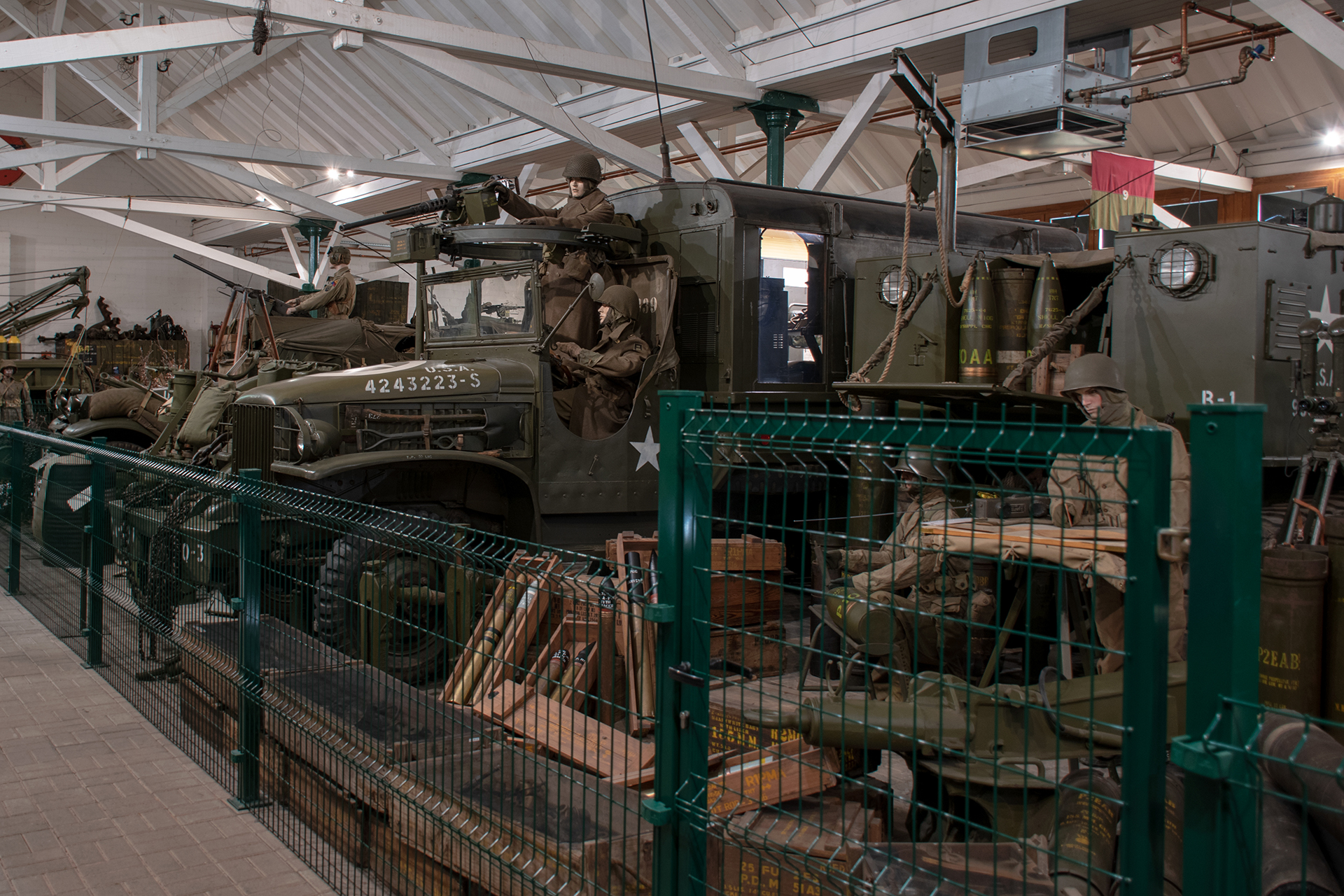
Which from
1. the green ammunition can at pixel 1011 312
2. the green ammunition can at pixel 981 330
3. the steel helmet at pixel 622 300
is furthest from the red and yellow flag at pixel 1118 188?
the steel helmet at pixel 622 300

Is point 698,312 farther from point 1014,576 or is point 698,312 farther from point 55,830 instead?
point 55,830

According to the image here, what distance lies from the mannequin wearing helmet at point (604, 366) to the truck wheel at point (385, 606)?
2133mm

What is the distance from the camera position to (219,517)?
5004 mm

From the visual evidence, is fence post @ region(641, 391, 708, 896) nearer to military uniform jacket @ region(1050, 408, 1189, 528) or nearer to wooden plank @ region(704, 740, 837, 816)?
wooden plank @ region(704, 740, 837, 816)

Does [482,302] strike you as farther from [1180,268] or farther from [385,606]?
[1180,268]

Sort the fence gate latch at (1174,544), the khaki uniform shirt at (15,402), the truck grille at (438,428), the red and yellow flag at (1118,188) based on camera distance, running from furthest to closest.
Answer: the khaki uniform shirt at (15,402) < the red and yellow flag at (1118,188) < the truck grille at (438,428) < the fence gate latch at (1174,544)

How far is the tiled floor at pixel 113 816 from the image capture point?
3520 mm

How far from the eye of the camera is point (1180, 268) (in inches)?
219

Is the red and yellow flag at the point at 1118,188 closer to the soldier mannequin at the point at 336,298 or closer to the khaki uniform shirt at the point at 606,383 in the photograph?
the khaki uniform shirt at the point at 606,383

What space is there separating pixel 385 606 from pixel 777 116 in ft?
21.0

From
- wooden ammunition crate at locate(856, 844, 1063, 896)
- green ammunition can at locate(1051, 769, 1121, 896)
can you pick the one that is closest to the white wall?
green ammunition can at locate(1051, 769, 1121, 896)

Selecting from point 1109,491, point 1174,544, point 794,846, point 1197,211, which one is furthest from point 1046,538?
point 1197,211

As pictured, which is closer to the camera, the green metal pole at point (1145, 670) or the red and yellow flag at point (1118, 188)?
the green metal pole at point (1145, 670)

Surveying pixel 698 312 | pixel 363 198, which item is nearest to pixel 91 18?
pixel 363 198
